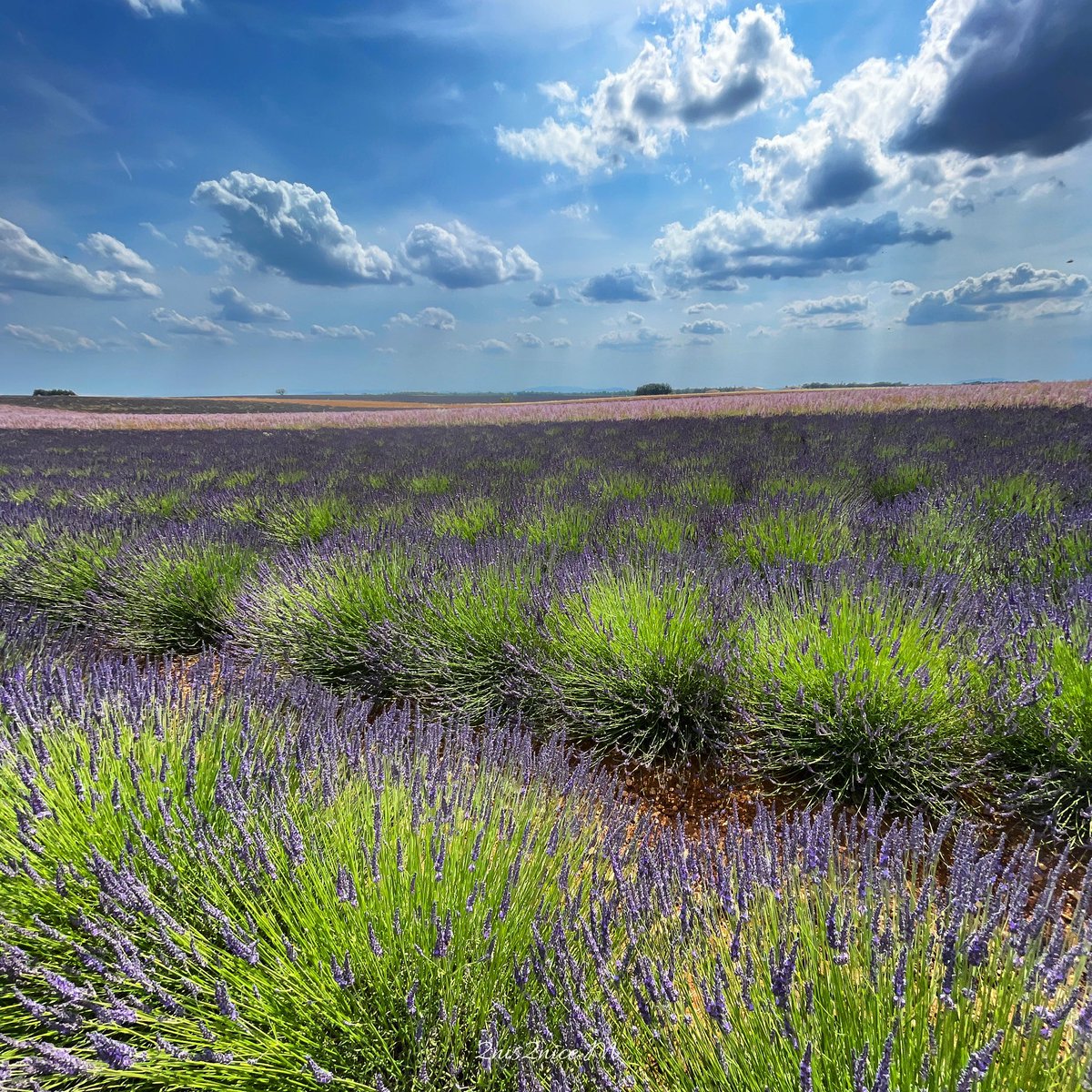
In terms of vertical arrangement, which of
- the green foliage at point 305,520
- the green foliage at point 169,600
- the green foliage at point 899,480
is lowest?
the green foliage at point 169,600

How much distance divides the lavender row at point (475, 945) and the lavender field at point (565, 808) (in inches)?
0.4

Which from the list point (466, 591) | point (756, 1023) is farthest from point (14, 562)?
point (756, 1023)

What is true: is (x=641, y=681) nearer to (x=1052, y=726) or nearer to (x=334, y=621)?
(x=1052, y=726)

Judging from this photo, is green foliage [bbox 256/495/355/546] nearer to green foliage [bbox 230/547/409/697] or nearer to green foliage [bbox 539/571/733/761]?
green foliage [bbox 230/547/409/697]

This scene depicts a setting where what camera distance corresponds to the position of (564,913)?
1.14 meters

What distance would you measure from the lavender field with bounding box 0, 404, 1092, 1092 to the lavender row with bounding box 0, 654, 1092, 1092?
0.01 m

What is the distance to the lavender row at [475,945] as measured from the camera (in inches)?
33.4

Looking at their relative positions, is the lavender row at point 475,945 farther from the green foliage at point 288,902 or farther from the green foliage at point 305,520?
the green foliage at point 305,520

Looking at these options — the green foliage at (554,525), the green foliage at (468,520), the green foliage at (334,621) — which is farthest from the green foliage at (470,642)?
the green foliage at (468,520)

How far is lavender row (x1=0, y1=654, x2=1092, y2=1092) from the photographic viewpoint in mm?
849

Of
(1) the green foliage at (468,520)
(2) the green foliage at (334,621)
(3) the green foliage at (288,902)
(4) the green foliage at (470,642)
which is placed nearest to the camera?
(3) the green foliage at (288,902)

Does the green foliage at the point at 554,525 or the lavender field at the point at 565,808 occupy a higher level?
the green foliage at the point at 554,525

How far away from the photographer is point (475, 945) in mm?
1109

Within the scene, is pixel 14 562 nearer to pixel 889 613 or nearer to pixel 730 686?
pixel 730 686
